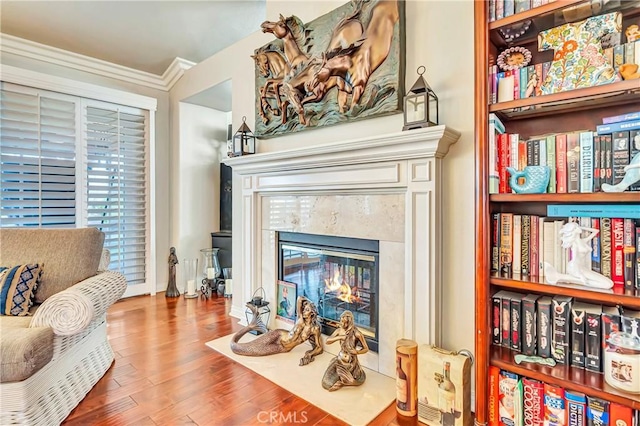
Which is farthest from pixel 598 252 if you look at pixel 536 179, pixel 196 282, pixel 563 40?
pixel 196 282

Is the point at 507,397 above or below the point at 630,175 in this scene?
below

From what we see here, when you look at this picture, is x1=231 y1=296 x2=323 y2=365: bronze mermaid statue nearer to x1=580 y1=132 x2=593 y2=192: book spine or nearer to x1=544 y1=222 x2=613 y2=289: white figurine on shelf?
x1=544 y1=222 x2=613 y2=289: white figurine on shelf

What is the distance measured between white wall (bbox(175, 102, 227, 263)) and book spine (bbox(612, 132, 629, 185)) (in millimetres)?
3968

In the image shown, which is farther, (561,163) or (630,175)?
(561,163)

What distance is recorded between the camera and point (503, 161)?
4.97 feet

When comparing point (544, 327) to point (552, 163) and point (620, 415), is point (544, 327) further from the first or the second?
point (552, 163)

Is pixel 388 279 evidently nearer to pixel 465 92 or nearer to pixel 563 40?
pixel 465 92

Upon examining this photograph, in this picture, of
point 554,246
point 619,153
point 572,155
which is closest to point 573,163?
point 572,155

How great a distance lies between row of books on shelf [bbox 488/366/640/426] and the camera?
1255mm

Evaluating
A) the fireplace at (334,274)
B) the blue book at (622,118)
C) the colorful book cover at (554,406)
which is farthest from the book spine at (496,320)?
the blue book at (622,118)

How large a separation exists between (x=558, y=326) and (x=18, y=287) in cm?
278

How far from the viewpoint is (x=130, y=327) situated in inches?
113

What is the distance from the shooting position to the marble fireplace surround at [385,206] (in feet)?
5.84

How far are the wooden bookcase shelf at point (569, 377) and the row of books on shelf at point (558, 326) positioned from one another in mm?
46
